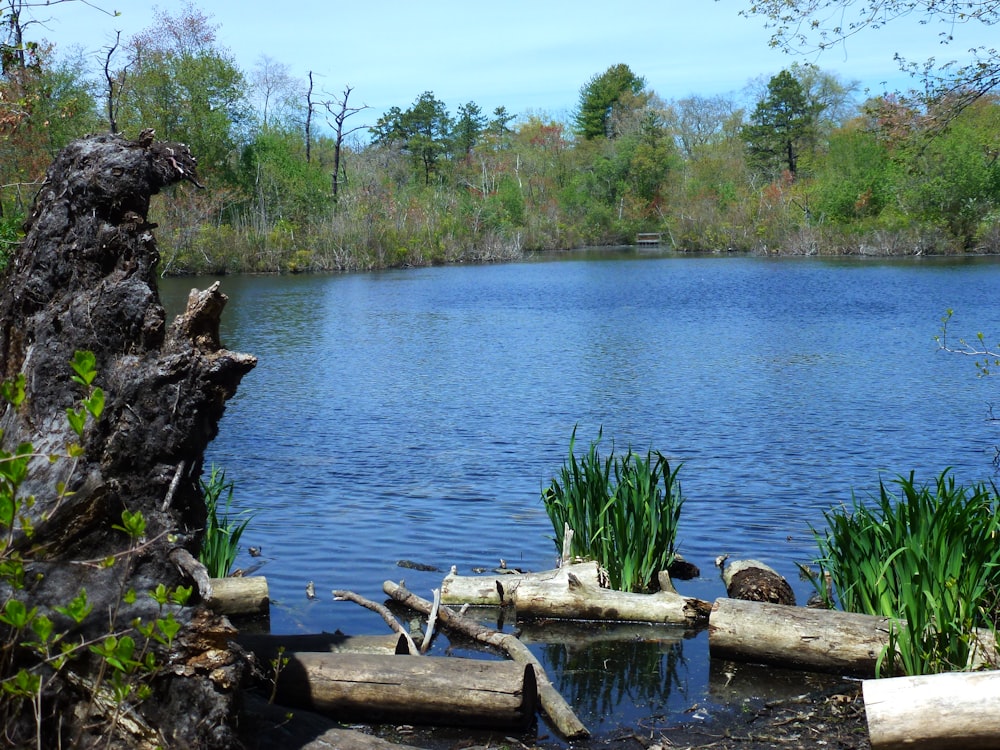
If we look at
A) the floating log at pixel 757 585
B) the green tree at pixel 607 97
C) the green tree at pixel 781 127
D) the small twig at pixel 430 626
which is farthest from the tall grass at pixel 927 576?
the green tree at pixel 607 97

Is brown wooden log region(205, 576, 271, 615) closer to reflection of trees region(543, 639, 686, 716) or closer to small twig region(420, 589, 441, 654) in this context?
small twig region(420, 589, 441, 654)

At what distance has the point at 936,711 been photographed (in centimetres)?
433

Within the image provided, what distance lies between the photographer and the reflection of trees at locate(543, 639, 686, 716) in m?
5.95

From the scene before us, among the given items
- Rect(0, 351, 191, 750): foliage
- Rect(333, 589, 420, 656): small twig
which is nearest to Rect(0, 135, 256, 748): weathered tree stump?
Rect(0, 351, 191, 750): foliage

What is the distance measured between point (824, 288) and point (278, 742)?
3519 centimetres

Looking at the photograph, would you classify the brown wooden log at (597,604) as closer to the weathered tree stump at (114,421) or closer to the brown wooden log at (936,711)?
the brown wooden log at (936,711)

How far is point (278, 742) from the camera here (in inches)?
175

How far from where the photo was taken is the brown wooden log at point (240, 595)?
6.84 m

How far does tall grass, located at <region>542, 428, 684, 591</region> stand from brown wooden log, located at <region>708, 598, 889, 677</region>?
983 mm

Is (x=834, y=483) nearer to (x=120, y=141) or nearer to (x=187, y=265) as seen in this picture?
(x=120, y=141)

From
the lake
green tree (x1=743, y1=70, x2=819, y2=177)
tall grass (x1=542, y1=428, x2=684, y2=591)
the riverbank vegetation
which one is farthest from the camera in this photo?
green tree (x1=743, y1=70, x2=819, y2=177)

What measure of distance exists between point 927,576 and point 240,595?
408 centimetres

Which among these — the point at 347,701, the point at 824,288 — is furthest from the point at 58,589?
the point at 824,288

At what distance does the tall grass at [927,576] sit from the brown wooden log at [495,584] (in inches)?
66.8
